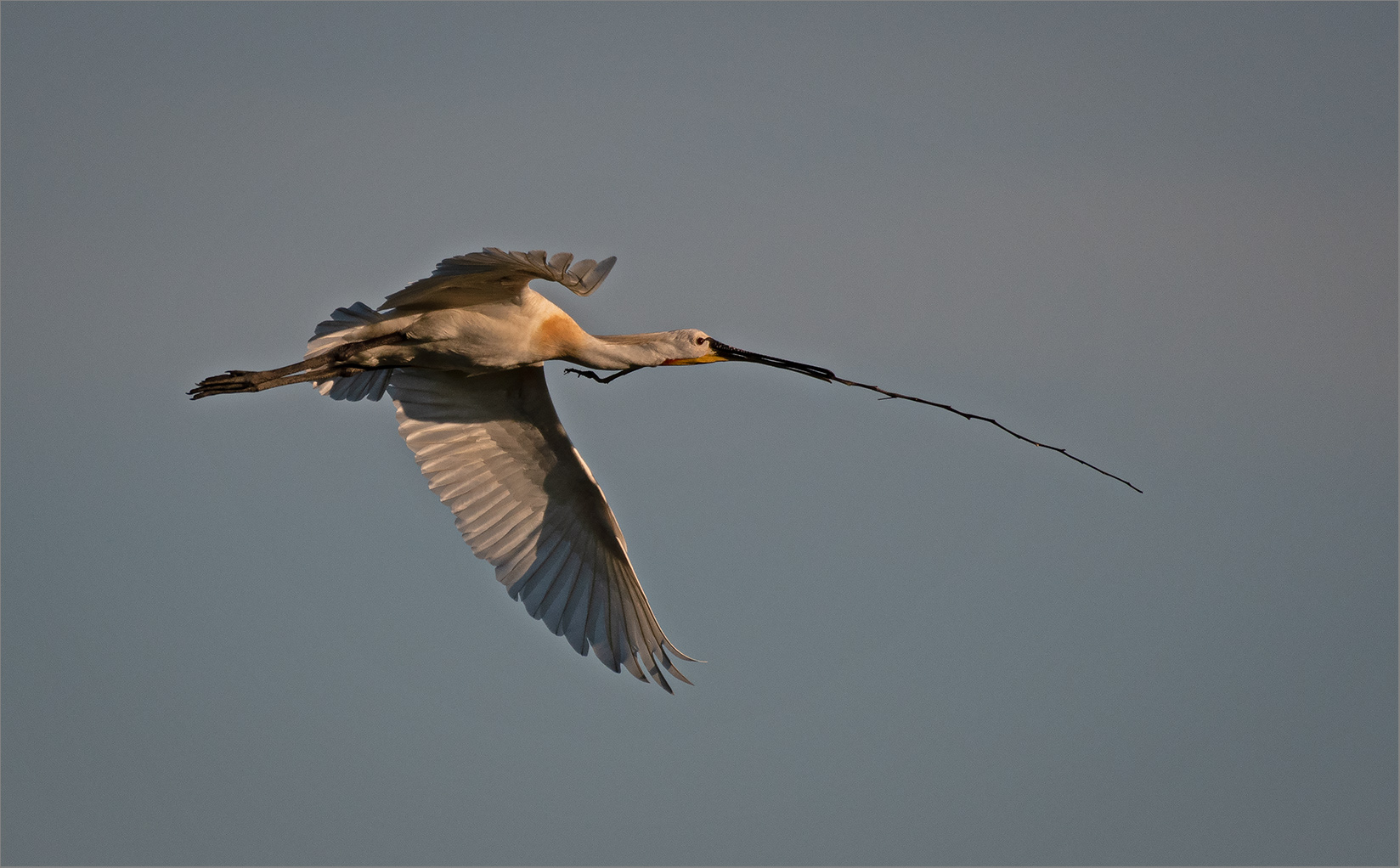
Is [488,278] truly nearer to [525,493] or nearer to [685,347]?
[685,347]

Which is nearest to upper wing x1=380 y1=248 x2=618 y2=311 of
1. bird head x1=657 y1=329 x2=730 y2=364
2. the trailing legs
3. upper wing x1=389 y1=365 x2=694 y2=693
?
the trailing legs

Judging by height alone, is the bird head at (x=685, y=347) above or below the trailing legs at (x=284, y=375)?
above

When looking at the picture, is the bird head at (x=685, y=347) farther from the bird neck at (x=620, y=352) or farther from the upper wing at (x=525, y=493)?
the upper wing at (x=525, y=493)

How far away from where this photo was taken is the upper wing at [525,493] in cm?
1669

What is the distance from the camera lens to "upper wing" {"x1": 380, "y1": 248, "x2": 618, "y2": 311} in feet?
41.5

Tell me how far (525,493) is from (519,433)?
684 millimetres

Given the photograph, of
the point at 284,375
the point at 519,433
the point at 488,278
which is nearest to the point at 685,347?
the point at 488,278

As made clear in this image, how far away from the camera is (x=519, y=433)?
55.7ft

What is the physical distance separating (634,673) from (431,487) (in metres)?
3.06

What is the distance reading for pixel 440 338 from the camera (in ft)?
49.1

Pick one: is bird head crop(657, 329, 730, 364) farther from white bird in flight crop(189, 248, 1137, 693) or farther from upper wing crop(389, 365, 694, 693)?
upper wing crop(389, 365, 694, 693)

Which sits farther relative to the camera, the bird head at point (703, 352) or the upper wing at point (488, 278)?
the bird head at point (703, 352)

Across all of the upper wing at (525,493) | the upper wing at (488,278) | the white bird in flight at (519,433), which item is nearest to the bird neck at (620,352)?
the white bird in flight at (519,433)

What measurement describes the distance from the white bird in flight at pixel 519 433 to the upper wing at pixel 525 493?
0.01 m
